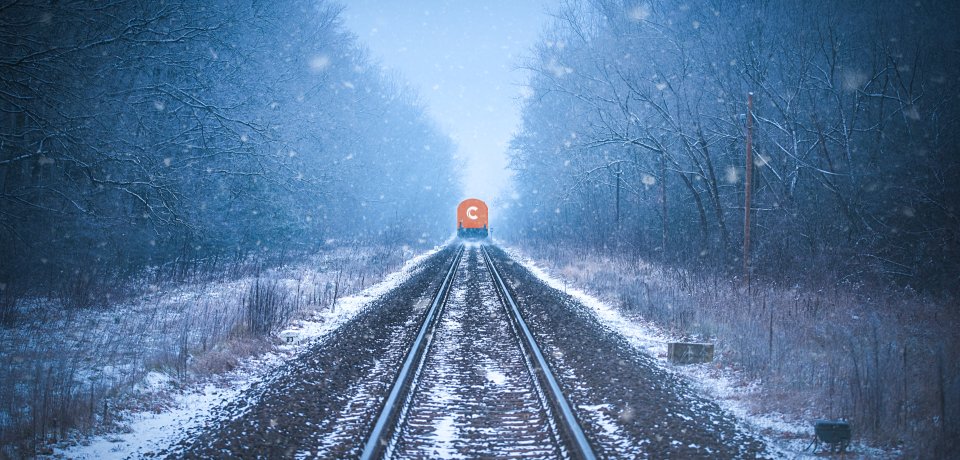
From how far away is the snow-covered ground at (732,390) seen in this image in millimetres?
4730

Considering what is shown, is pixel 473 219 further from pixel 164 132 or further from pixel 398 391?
pixel 398 391

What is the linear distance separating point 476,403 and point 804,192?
1517 centimetres

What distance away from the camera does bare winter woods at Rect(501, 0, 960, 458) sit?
22.9 feet

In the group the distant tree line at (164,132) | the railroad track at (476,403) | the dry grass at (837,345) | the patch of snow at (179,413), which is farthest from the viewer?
the distant tree line at (164,132)

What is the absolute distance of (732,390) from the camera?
658cm

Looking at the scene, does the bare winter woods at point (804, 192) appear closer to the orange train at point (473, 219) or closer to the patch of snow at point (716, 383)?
the patch of snow at point (716, 383)

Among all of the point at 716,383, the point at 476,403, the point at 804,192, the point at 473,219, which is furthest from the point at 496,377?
the point at 473,219

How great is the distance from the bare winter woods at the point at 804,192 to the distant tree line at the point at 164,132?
10780 mm

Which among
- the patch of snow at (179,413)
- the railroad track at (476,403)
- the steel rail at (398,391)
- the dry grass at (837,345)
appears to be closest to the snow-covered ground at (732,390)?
the dry grass at (837,345)

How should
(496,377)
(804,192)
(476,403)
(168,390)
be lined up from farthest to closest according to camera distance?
(804,192) < (496,377) < (168,390) < (476,403)

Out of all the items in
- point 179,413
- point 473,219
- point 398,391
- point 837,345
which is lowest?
point 179,413

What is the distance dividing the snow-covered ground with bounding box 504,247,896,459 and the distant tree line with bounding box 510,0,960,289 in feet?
20.4

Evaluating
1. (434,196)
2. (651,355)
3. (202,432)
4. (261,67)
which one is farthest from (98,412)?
(434,196)

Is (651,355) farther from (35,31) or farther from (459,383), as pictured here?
(35,31)
